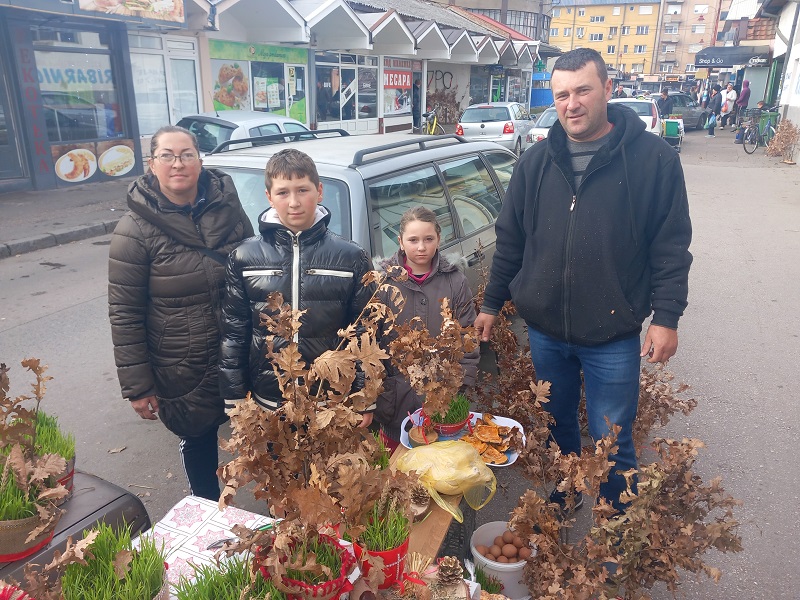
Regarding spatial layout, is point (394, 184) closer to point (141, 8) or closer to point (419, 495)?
point (419, 495)

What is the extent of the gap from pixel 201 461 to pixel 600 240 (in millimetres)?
2165

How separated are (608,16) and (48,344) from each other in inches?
3768

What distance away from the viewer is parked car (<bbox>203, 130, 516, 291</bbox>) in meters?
3.53

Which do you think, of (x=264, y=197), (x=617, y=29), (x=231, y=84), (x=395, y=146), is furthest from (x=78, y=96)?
(x=617, y=29)

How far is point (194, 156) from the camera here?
254cm

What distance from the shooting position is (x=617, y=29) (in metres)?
84.7

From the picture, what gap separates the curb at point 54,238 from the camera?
8344 mm

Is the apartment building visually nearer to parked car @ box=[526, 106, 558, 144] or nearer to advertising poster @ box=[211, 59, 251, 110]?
parked car @ box=[526, 106, 558, 144]

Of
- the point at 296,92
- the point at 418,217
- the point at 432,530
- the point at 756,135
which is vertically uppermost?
the point at 296,92

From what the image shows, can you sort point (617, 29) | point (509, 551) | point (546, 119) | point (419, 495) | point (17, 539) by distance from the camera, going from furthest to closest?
1. point (617, 29)
2. point (546, 119)
3. point (509, 551)
4. point (419, 495)
5. point (17, 539)

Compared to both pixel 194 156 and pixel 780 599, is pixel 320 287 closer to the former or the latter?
pixel 194 156

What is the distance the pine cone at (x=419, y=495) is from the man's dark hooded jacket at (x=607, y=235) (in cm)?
101

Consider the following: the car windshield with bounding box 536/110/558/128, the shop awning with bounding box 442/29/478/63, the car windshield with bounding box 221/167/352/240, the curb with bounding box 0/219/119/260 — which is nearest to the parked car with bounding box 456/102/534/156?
the car windshield with bounding box 536/110/558/128

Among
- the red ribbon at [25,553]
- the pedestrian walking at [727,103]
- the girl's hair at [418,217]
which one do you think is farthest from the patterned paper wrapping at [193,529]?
the pedestrian walking at [727,103]
